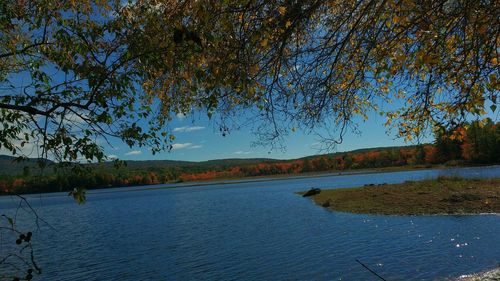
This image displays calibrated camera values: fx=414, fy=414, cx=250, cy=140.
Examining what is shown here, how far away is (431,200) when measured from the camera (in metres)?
35.5

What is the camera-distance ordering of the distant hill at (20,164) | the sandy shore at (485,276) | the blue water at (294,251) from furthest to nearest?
the blue water at (294,251)
the sandy shore at (485,276)
the distant hill at (20,164)

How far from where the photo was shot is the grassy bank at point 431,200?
31.8 metres

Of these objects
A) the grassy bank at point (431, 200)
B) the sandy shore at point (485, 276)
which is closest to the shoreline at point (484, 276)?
the sandy shore at point (485, 276)

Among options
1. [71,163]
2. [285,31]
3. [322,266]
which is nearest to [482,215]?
[322,266]

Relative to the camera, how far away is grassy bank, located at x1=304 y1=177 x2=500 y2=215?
31.8 metres

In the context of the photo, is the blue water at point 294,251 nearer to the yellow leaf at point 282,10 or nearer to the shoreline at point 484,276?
the shoreline at point 484,276

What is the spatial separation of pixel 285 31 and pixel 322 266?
14.6 m

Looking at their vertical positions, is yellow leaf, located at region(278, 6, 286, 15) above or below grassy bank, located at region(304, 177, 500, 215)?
above

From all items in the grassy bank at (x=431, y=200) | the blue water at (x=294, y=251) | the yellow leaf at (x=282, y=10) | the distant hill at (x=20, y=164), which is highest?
the yellow leaf at (x=282, y=10)

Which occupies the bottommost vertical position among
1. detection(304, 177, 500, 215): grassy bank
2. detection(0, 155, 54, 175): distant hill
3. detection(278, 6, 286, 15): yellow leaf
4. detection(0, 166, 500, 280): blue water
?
detection(0, 166, 500, 280): blue water

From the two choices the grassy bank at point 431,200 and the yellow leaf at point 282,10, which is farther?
the grassy bank at point 431,200

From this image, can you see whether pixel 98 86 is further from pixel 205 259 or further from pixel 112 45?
pixel 205 259

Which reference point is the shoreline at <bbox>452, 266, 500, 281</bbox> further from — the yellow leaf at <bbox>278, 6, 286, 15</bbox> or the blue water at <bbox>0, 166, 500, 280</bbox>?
the yellow leaf at <bbox>278, 6, 286, 15</bbox>

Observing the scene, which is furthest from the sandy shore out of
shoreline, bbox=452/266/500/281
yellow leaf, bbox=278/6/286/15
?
yellow leaf, bbox=278/6/286/15
